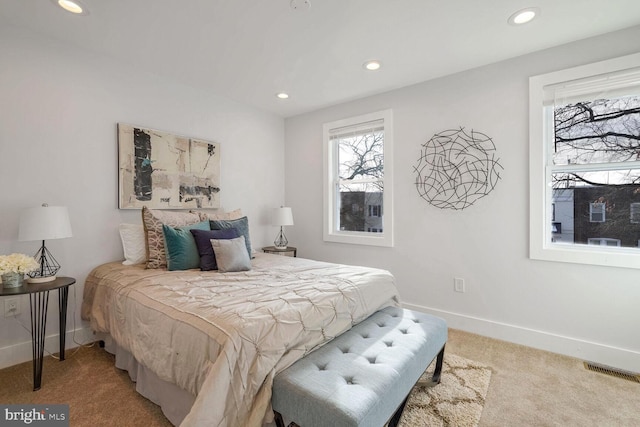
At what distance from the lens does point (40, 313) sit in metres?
2.23

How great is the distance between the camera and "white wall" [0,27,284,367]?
7.07ft

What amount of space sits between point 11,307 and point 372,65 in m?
3.50

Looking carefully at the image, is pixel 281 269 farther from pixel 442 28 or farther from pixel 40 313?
pixel 442 28

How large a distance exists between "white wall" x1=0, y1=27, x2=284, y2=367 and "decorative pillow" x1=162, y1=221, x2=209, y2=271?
63cm

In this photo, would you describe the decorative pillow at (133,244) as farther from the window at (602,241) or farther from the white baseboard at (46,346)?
the window at (602,241)

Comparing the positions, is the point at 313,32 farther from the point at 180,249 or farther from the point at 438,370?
the point at 438,370

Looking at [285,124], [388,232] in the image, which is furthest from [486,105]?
[285,124]

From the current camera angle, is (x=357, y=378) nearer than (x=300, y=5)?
Yes

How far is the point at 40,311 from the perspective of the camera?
223 cm

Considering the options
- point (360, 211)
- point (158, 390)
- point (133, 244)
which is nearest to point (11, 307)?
point (133, 244)

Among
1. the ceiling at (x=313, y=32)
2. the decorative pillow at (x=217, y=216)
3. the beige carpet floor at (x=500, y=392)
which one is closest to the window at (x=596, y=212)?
the beige carpet floor at (x=500, y=392)

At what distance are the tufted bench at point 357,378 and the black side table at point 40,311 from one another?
1.76 m

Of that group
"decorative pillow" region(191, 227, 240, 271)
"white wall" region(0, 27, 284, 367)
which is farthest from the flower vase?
"decorative pillow" region(191, 227, 240, 271)

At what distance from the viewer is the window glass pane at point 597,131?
223 centimetres
